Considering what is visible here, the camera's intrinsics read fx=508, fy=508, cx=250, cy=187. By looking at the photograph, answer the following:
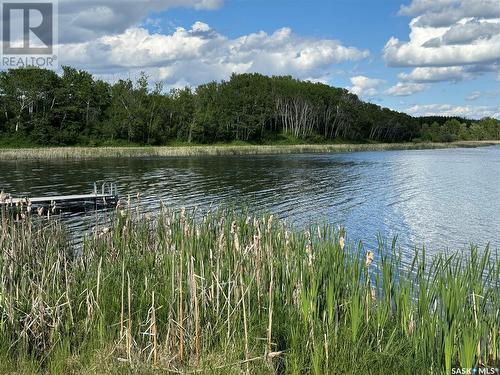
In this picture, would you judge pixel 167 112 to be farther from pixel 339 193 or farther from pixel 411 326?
pixel 411 326

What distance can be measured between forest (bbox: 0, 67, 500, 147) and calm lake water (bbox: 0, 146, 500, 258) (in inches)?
1820

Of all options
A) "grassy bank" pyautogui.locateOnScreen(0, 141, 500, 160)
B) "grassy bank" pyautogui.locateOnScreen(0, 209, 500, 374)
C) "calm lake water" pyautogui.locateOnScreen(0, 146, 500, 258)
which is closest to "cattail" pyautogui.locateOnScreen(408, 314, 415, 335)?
"grassy bank" pyautogui.locateOnScreen(0, 209, 500, 374)

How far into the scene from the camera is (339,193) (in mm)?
33062

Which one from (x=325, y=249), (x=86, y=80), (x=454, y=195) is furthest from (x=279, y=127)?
(x=325, y=249)

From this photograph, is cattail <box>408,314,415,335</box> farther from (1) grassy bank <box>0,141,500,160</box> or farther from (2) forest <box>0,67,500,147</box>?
(2) forest <box>0,67,500,147</box>

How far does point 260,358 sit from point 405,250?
1255 centimetres

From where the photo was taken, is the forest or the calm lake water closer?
the calm lake water

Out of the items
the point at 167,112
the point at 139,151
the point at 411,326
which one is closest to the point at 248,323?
the point at 411,326

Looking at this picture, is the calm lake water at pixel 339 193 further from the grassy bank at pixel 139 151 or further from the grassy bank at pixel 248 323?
the grassy bank at pixel 139 151

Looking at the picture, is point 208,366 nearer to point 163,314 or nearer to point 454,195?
point 163,314

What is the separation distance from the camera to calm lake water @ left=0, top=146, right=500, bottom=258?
20.8 meters

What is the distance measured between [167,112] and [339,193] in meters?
82.9

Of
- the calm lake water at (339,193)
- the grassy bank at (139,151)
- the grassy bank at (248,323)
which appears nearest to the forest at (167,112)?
the grassy bank at (139,151)

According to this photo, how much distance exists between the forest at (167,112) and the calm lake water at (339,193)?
4622cm
